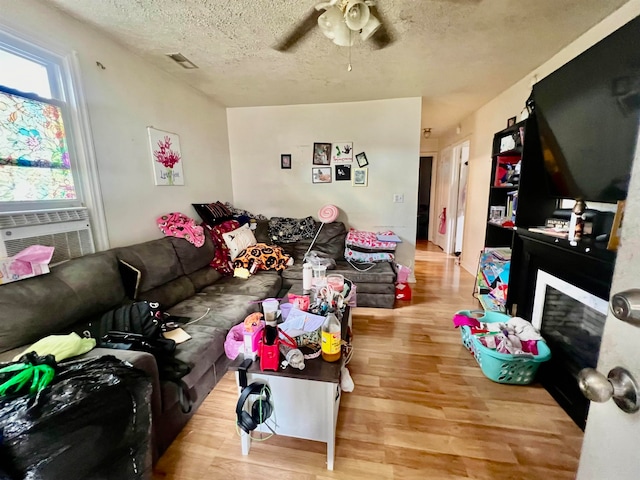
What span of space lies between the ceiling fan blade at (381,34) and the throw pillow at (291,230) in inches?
80.4

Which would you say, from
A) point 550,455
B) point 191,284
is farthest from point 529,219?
point 191,284

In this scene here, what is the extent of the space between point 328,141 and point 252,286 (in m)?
2.18

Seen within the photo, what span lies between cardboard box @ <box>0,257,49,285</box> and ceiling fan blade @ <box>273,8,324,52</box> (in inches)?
84.2

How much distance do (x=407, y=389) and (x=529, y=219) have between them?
159cm

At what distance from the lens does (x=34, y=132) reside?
166cm

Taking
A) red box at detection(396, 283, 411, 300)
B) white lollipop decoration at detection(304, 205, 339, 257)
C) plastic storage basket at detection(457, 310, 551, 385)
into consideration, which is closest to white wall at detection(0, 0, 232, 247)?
white lollipop decoration at detection(304, 205, 339, 257)

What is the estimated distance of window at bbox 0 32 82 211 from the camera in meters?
1.54

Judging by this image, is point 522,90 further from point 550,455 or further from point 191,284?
point 191,284

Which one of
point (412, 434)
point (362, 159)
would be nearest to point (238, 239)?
point (362, 159)

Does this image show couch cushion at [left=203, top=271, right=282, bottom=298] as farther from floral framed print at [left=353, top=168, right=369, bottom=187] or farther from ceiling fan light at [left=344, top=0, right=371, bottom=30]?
ceiling fan light at [left=344, top=0, right=371, bottom=30]

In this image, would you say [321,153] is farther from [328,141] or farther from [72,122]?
[72,122]

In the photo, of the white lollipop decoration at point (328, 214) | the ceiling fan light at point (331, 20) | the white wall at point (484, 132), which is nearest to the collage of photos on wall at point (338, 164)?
the white lollipop decoration at point (328, 214)

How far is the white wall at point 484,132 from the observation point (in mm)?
2160

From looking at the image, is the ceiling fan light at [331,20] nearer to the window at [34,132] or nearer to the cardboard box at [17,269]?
the window at [34,132]
